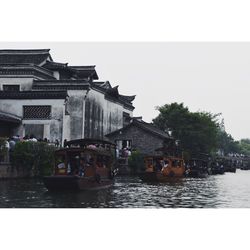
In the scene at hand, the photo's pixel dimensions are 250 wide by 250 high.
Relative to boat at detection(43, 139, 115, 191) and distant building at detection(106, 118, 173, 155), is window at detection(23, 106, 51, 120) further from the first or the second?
boat at detection(43, 139, 115, 191)

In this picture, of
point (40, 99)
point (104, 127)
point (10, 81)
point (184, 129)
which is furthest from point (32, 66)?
point (184, 129)

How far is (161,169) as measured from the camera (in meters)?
29.5

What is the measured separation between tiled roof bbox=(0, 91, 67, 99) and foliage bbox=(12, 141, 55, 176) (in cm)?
681

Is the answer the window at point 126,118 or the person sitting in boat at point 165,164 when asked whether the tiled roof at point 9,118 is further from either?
the window at point 126,118

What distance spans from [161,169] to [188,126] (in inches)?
944

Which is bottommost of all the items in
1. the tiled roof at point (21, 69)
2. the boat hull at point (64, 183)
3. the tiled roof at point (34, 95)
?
→ the boat hull at point (64, 183)

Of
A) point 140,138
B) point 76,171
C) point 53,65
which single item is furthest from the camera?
point 140,138

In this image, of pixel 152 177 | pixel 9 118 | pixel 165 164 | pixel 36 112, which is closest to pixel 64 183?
pixel 152 177

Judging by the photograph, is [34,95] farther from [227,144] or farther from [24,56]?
[227,144]

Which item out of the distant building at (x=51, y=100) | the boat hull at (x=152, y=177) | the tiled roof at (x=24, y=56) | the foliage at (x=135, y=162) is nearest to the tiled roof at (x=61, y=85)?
the distant building at (x=51, y=100)

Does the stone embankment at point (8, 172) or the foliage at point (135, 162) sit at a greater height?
the foliage at point (135, 162)

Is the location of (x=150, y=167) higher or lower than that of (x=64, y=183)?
higher

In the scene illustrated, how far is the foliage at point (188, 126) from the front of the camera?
2083 inches

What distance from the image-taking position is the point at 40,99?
3291cm
